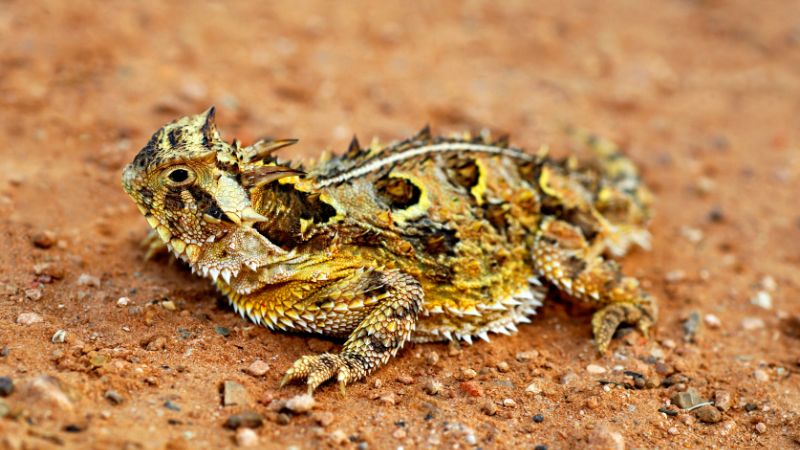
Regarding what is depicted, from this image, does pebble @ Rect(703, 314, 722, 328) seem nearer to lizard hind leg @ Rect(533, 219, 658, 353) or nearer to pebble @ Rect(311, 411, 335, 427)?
lizard hind leg @ Rect(533, 219, 658, 353)

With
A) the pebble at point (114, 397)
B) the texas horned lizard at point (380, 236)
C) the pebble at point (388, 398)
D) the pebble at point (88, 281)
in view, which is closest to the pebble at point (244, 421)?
the texas horned lizard at point (380, 236)

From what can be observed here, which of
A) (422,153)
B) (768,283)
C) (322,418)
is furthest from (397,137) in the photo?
(322,418)

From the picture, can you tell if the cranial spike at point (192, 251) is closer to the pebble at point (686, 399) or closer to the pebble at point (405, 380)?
the pebble at point (405, 380)

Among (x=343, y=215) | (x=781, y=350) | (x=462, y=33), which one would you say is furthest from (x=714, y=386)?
(x=462, y=33)

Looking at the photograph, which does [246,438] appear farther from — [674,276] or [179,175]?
[674,276]

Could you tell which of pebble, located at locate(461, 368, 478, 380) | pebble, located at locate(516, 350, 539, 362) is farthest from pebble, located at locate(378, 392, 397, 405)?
pebble, located at locate(516, 350, 539, 362)

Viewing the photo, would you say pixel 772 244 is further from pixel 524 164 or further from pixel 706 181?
pixel 524 164
